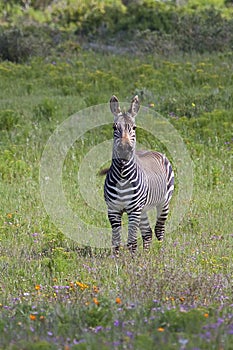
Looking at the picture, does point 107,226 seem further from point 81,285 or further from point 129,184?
point 81,285

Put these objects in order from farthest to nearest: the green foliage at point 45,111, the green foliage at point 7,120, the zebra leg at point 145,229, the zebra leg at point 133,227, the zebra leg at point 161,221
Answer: the green foliage at point 45,111
the green foliage at point 7,120
the zebra leg at point 161,221
the zebra leg at point 145,229
the zebra leg at point 133,227

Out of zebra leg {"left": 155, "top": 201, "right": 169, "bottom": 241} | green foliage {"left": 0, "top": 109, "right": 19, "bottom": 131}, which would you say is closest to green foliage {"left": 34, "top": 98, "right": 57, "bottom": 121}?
green foliage {"left": 0, "top": 109, "right": 19, "bottom": 131}

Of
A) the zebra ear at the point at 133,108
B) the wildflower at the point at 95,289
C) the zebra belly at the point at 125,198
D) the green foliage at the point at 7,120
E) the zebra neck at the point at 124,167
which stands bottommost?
the green foliage at the point at 7,120

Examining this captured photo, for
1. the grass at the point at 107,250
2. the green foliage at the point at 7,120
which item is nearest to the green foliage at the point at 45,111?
the grass at the point at 107,250

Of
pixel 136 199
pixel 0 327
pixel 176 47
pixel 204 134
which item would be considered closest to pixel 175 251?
pixel 136 199

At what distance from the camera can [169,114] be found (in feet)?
54.6

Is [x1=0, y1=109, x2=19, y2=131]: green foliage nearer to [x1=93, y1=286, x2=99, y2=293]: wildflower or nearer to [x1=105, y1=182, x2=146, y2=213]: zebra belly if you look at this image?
[x1=105, y1=182, x2=146, y2=213]: zebra belly

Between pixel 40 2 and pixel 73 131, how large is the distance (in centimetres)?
2337

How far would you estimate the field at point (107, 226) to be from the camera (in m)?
5.47

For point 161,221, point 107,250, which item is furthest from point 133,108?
point 161,221

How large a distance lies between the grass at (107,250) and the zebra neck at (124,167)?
89 cm

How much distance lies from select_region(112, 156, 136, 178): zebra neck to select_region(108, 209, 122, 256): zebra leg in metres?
0.45

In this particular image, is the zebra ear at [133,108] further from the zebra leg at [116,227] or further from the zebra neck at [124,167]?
the zebra leg at [116,227]

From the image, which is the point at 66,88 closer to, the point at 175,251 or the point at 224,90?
the point at 224,90
